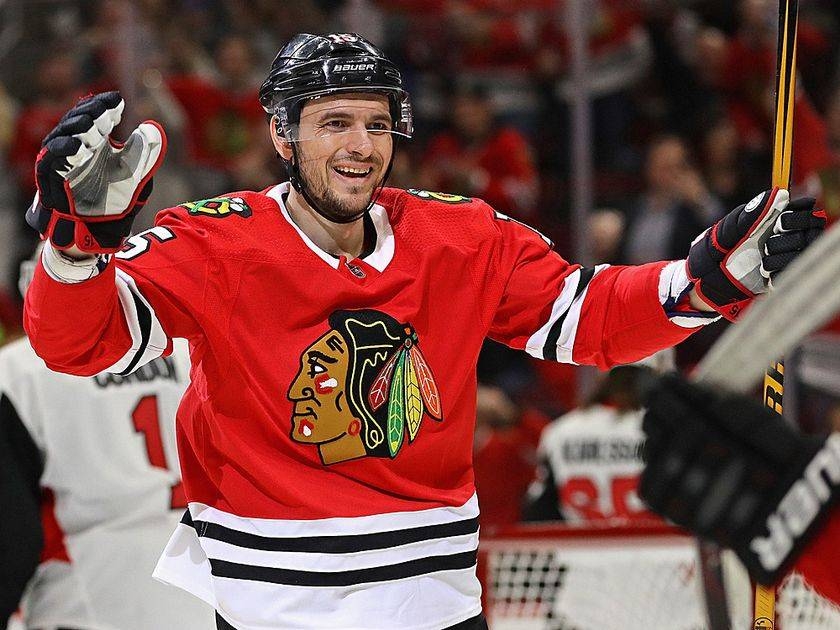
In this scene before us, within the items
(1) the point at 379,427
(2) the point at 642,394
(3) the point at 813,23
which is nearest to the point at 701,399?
(2) the point at 642,394

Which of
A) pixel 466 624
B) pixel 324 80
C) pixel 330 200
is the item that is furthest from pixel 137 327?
pixel 466 624

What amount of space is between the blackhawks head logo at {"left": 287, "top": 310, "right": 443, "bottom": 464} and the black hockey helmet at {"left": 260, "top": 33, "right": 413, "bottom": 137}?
0.37 metres

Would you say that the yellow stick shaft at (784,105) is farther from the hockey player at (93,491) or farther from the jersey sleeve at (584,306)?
the hockey player at (93,491)

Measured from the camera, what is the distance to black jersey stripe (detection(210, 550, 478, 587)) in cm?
211

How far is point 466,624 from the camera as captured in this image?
87.4 inches

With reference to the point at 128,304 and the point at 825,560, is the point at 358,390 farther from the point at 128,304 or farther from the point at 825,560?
the point at 825,560

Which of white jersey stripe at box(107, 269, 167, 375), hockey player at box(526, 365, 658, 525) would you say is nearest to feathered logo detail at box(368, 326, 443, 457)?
white jersey stripe at box(107, 269, 167, 375)

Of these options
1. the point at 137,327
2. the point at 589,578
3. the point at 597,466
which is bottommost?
the point at 597,466

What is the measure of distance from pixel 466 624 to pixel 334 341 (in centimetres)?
50

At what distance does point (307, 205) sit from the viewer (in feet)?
7.54

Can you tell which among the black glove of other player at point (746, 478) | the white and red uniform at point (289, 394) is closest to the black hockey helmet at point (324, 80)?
the white and red uniform at point (289, 394)

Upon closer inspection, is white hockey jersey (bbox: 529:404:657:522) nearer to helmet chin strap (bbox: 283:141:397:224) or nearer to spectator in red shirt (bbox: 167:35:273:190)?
helmet chin strap (bbox: 283:141:397:224)

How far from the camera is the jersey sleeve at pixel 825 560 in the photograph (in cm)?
140

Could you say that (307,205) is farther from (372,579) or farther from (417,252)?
(372,579)
